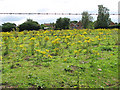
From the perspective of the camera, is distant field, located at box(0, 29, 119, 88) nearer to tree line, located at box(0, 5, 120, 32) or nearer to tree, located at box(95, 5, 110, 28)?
tree line, located at box(0, 5, 120, 32)

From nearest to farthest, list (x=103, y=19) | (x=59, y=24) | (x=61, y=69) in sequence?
(x=61, y=69), (x=59, y=24), (x=103, y=19)

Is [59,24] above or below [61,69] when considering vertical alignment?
above

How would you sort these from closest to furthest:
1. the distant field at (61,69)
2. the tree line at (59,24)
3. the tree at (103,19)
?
1. the distant field at (61,69)
2. the tree line at (59,24)
3. the tree at (103,19)

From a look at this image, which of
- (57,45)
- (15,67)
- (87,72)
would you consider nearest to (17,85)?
(15,67)

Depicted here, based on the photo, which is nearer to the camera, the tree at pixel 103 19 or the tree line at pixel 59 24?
the tree line at pixel 59 24

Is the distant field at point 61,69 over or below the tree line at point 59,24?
below

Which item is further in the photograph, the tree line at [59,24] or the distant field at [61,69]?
the tree line at [59,24]

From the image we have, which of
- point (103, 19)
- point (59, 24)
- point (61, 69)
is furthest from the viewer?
point (103, 19)

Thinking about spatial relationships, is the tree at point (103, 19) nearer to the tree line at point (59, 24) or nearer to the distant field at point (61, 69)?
the tree line at point (59, 24)

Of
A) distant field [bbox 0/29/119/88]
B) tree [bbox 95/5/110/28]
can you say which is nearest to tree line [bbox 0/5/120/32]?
tree [bbox 95/5/110/28]

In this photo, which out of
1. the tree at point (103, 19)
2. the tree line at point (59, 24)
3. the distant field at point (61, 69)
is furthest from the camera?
the tree at point (103, 19)

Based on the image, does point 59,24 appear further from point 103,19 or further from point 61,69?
point 61,69

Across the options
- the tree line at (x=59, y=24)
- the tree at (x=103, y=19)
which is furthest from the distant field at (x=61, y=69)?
the tree at (x=103, y=19)

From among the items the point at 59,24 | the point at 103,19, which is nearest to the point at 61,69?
the point at 59,24
